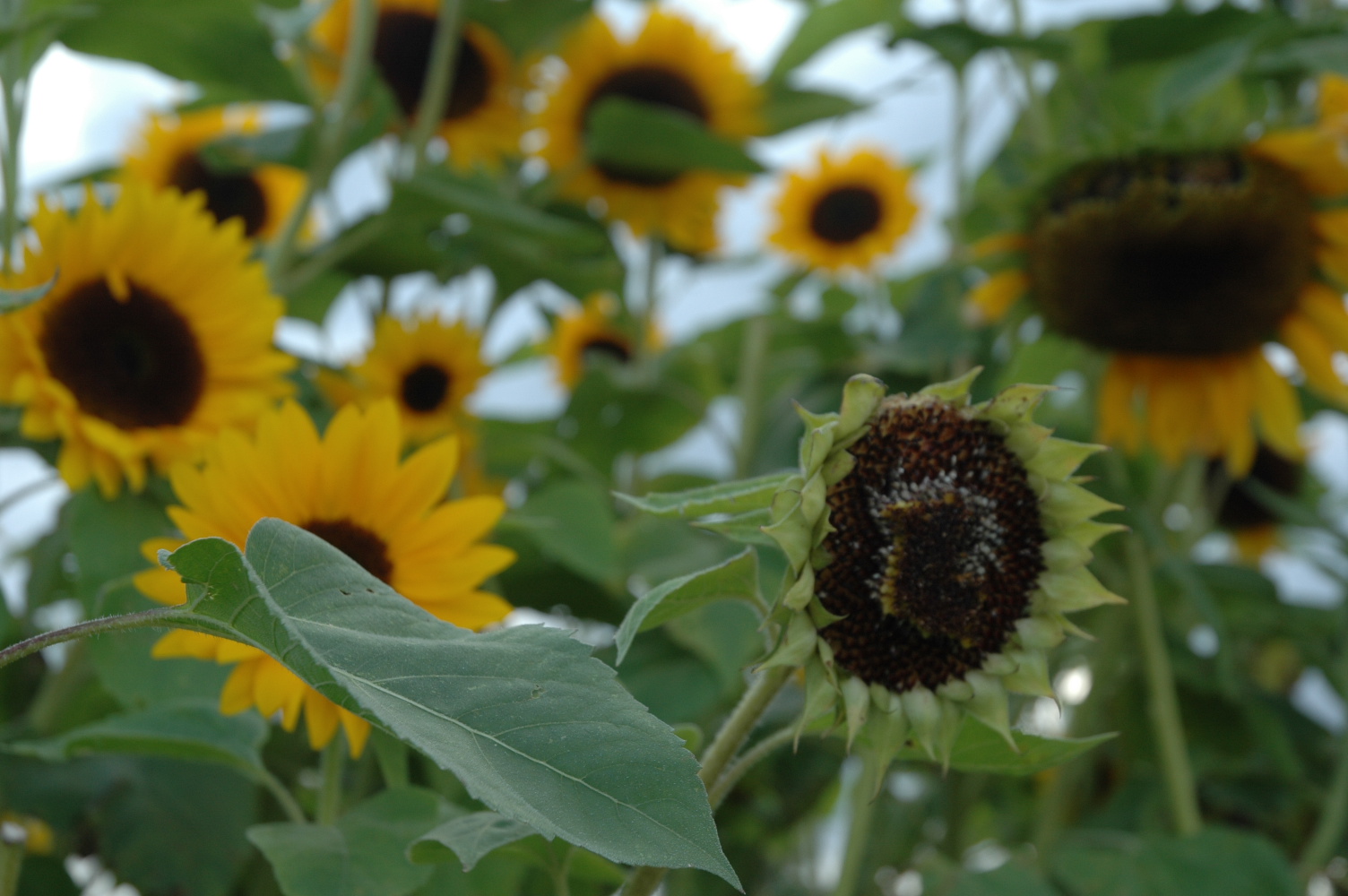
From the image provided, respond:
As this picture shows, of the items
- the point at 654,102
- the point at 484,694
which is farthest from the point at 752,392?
the point at 484,694

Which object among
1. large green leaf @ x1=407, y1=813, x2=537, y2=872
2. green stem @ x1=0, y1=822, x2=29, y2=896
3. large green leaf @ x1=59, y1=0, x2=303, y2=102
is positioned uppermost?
large green leaf @ x1=59, y1=0, x2=303, y2=102

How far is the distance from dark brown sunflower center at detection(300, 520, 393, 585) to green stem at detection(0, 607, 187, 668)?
16 centimetres

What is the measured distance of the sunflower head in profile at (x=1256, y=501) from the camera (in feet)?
3.80

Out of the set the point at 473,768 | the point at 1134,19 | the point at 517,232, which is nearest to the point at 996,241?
the point at 1134,19

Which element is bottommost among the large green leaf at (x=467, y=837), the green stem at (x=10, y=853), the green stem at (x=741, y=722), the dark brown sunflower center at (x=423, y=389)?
the dark brown sunflower center at (x=423, y=389)

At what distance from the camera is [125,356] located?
50cm

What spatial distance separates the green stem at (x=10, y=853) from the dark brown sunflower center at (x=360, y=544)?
127 millimetres

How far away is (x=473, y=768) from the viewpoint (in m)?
0.20

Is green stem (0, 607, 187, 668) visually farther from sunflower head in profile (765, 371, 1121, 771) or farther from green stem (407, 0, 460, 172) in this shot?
green stem (407, 0, 460, 172)

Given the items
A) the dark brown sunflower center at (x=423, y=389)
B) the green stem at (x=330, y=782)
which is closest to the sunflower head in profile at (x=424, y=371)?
the dark brown sunflower center at (x=423, y=389)

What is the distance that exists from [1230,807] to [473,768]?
86 cm

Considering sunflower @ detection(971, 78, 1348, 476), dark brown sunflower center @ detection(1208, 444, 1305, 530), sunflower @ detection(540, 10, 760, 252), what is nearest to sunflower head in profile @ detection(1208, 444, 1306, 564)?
dark brown sunflower center @ detection(1208, 444, 1305, 530)

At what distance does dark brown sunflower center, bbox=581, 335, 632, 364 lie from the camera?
1.24m

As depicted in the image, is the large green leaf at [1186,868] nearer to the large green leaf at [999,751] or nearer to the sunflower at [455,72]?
the large green leaf at [999,751]
